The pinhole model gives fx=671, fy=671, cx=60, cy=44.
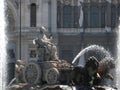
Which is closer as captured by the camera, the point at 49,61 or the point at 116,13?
the point at 49,61

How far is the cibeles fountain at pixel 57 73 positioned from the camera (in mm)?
Answer: 28281

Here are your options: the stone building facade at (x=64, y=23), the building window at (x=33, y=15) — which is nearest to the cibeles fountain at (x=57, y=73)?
the stone building facade at (x=64, y=23)

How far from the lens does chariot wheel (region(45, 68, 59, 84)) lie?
29875 mm

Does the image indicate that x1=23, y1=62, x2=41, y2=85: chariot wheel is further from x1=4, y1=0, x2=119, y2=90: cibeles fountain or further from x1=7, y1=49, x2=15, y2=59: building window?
x1=7, y1=49, x2=15, y2=59: building window

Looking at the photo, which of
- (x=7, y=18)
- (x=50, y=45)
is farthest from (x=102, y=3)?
(x=50, y=45)

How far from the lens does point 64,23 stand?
228 ft

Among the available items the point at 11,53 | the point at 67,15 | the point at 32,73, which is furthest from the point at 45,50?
the point at 67,15

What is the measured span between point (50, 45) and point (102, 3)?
130 ft

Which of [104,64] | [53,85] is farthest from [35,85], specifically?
[104,64]

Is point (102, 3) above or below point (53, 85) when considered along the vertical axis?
above

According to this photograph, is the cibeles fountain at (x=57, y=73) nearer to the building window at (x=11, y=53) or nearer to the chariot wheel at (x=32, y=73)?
the chariot wheel at (x=32, y=73)

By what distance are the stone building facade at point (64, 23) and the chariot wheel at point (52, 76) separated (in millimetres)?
37493

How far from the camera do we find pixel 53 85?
29.3 meters

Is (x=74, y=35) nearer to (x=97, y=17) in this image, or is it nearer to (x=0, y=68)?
(x=97, y=17)
